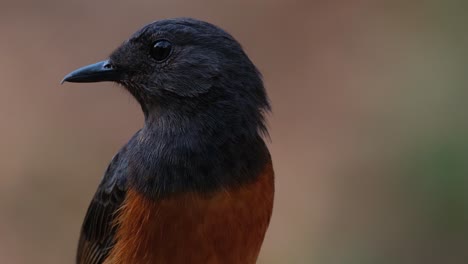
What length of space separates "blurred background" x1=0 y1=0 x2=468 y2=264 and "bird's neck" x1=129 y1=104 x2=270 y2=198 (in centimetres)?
304

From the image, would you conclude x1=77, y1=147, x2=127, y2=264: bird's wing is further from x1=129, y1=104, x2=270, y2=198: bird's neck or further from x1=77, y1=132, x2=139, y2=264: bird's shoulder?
x1=129, y1=104, x2=270, y2=198: bird's neck

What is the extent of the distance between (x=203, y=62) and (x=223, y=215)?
0.83 m

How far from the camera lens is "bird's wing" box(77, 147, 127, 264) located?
16.0 ft

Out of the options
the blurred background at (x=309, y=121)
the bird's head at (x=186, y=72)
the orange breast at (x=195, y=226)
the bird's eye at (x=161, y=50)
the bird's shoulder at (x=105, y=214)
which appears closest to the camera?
the orange breast at (x=195, y=226)

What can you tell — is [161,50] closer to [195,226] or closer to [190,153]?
[190,153]

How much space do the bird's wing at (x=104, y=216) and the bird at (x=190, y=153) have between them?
0.07 feet

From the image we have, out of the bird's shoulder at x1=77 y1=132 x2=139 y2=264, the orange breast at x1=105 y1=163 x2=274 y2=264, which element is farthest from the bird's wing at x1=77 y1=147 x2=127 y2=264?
the orange breast at x1=105 y1=163 x2=274 y2=264

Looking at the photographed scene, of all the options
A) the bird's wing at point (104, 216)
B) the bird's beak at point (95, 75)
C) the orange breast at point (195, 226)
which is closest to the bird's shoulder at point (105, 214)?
the bird's wing at point (104, 216)

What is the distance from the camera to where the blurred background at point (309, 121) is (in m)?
7.68

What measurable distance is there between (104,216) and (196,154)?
3.02 feet

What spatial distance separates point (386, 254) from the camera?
7.54m

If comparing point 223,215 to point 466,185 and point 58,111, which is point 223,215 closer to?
point 466,185

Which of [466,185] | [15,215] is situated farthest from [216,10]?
[466,185]

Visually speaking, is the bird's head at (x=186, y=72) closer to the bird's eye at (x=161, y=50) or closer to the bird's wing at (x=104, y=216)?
the bird's eye at (x=161, y=50)
